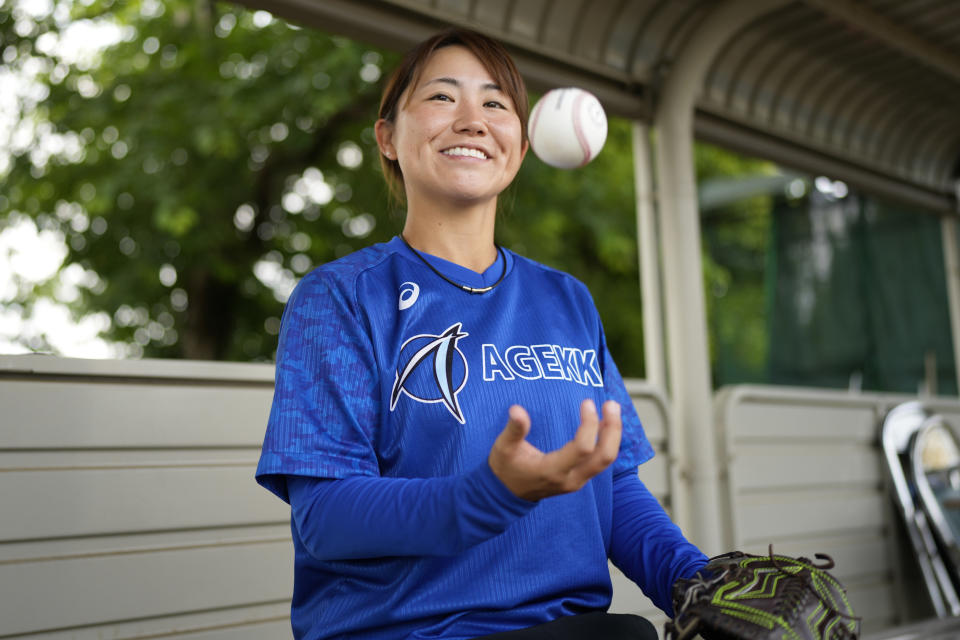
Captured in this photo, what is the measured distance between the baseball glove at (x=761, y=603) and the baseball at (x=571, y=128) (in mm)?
1337

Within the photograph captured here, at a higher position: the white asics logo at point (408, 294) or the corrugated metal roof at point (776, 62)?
the corrugated metal roof at point (776, 62)

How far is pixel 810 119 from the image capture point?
5922 millimetres

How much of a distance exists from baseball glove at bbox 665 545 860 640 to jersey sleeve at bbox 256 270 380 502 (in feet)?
1.90

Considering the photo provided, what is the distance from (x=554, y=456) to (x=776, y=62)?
4.86 m

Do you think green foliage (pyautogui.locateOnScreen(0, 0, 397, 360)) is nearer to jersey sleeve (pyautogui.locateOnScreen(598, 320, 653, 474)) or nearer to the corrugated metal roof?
the corrugated metal roof

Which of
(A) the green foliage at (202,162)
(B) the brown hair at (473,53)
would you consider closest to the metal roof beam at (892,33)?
(B) the brown hair at (473,53)

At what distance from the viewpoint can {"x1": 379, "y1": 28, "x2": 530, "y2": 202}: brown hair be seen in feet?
5.96

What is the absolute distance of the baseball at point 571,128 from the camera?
8.56 feet

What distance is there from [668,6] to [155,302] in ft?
26.8

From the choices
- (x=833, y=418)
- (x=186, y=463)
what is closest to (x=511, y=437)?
(x=186, y=463)

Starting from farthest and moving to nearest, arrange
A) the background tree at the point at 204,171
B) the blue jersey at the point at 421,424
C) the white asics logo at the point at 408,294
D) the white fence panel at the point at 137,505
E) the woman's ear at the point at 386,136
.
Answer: the background tree at the point at 204,171 < the white fence panel at the point at 137,505 < the woman's ear at the point at 386,136 < the white asics logo at the point at 408,294 < the blue jersey at the point at 421,424

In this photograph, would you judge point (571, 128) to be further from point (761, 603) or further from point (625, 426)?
point (761, 603)

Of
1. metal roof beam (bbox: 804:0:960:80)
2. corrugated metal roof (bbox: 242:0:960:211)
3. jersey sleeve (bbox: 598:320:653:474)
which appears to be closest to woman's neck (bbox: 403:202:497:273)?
jersey sleeve (bbox: 598:320:653:474)

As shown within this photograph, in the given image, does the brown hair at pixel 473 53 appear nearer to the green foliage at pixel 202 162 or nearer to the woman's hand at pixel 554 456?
the woman's hand at pixel 554 456
